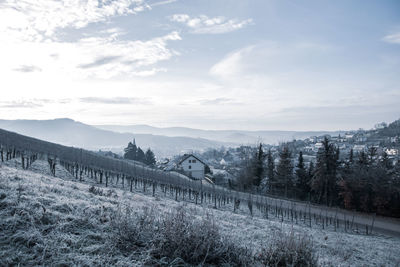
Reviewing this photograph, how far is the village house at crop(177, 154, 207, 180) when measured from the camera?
57.7m

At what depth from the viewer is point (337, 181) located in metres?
32.4

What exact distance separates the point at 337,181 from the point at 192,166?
32.6m

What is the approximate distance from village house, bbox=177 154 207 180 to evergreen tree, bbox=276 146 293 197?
2166cm

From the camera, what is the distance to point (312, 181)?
34812 millimetres

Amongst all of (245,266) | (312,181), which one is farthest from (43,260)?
(312,181)

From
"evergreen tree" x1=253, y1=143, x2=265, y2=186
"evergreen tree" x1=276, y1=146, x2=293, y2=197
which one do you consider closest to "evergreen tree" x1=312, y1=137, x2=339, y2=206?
"evergreen tree" x1=276, y1=146, x2=293, y2=197

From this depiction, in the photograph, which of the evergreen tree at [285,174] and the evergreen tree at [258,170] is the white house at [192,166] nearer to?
the evergreen tree at [258,170]

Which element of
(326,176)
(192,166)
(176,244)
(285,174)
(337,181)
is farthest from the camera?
(192,166)

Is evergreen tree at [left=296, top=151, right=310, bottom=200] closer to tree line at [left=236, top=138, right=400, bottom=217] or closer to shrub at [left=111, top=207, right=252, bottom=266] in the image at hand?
tree line at [left=236, top=138, right=400, bottom=217]

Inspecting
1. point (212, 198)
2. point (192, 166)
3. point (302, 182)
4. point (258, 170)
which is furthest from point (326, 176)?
point (192, 166)

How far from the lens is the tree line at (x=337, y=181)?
93.1ft

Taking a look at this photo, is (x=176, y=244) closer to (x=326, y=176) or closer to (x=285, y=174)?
(x=326, y=176)

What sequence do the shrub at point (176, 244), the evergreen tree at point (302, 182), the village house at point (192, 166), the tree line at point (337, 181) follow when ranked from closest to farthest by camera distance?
the shrub at point (176, 244) < the tree line at point (337, 181) < the evergreen tree at point (302, 182) < the village house at point (192, 166)

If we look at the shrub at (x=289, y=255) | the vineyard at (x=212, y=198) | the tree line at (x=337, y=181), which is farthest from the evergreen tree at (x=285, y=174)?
the shrub at (x=289, y=255)
